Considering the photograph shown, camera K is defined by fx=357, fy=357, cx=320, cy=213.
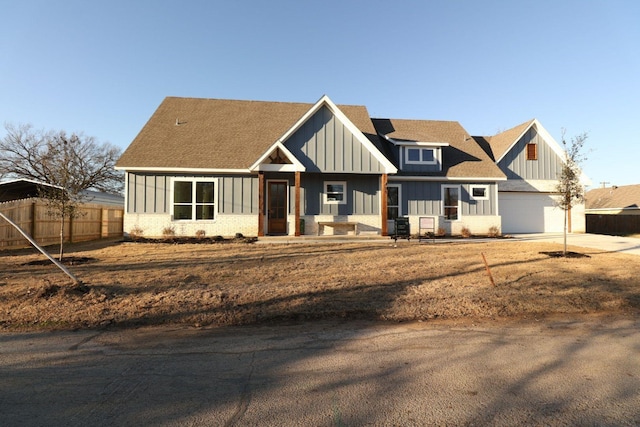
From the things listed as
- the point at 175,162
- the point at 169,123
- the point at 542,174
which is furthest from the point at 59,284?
the point at 542,174

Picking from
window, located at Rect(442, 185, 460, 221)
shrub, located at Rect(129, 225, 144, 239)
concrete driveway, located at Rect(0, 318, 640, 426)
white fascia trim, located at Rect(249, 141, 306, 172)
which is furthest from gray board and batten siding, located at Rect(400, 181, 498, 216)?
concrete driveway, located at Rect(0, 318, 640, 426)

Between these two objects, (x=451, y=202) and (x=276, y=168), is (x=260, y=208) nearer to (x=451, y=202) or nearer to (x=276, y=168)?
(x=276, y=168)

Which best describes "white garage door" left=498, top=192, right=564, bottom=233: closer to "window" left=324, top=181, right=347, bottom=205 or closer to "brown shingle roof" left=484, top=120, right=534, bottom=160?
"brown shingle roof" left=484, top=120, right=534, bottom=160

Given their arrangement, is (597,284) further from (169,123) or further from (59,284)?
(169,123)

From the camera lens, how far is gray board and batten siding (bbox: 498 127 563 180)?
20.8 meters

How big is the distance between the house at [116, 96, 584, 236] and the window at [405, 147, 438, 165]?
0.17 feet

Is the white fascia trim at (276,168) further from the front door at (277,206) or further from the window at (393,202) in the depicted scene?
the window at (393,202)

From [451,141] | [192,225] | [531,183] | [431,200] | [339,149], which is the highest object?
[451,141]

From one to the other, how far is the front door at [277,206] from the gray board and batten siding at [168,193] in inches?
28.3

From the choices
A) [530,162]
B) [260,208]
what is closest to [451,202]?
[530,162]

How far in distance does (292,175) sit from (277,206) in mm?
1622

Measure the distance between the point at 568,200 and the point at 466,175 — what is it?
668 cm

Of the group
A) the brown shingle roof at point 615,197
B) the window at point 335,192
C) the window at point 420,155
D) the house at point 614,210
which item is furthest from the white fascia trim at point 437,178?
the brown shingle roof at point 615,197

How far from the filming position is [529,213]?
20.5 meters
